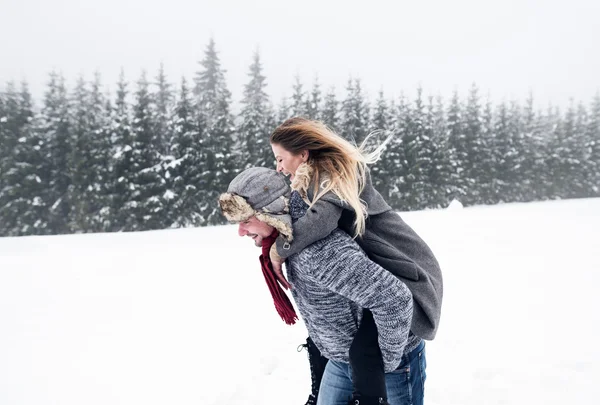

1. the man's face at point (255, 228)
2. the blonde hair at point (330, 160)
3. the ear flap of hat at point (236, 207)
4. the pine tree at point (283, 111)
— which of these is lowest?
the man's face at point (255, 228)

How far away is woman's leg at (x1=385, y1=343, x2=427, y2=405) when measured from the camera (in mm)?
1651

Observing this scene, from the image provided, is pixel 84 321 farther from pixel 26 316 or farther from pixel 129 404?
pixel 129 404

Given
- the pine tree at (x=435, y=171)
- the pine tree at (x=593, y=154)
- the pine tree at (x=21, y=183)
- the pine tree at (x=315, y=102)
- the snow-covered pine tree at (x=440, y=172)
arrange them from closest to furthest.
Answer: the pine tree at (x=21, y=183), the pine tree at (x=315, y=102), the pine tree at (x=435, y=171), the snow-covered pine tree at (x=440, y=172), the pine tree at (x=593, y=154)

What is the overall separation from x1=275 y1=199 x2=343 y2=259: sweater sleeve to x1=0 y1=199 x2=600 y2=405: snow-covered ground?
257 cm

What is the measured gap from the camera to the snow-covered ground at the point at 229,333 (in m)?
3.46

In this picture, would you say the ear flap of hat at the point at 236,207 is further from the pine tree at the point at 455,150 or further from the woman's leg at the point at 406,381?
the pine tree at the point at 455,150

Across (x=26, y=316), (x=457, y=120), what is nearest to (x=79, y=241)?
(x=26, y=316)

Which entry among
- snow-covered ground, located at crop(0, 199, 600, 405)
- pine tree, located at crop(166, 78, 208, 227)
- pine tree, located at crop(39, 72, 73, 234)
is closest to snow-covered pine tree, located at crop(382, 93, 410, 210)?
pine tree, located at crop(166, 78, 208, 227)

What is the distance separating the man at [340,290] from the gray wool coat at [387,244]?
5 centimetres

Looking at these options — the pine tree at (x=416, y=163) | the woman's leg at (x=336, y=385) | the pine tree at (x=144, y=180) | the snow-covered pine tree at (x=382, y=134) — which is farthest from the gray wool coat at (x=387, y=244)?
the pine tree at (x=416, y=163)

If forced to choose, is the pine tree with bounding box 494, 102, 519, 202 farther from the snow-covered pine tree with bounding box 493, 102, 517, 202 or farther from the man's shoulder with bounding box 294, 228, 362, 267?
the man's shoulder with bounding box 294, 228, 362, 267

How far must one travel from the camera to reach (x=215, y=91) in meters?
31.2

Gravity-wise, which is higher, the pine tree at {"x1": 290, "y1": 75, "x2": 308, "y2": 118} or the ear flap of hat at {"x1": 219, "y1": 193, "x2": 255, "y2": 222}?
the pine tree at {"x1": 290, "y1": 75, "x2": 308, "y2": 118}

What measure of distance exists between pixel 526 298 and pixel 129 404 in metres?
5.18
